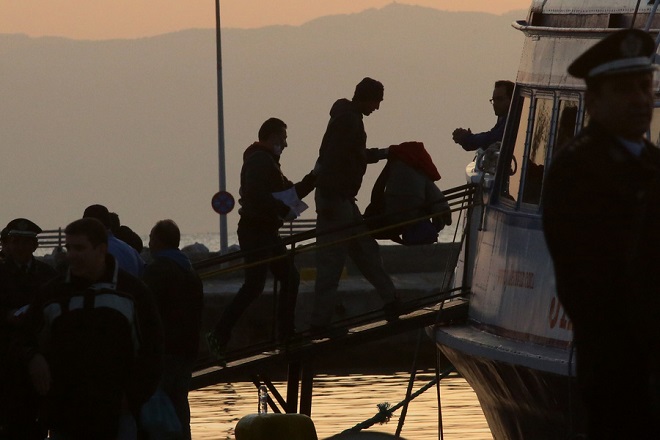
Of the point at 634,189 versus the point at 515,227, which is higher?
the point at 634,189

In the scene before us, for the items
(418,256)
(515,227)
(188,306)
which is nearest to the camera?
(188,306)

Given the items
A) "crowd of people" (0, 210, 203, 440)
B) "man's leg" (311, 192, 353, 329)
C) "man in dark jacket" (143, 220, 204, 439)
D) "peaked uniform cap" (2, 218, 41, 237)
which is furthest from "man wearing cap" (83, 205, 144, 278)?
"man's leg" (311, 192, 353, 329)

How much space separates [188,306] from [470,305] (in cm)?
274

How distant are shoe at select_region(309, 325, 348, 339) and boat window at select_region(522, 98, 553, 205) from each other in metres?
2.66

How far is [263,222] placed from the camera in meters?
14.0

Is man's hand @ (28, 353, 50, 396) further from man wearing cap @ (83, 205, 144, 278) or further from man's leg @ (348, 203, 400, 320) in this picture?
man's leg @ (348, 203, 400, 320)

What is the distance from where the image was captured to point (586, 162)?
507 cm

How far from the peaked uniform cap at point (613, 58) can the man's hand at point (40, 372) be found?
3784 millimetres

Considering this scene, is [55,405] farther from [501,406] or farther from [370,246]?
[370,246]

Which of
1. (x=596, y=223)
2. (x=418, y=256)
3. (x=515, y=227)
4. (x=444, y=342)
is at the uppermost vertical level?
(x=596, y=223)

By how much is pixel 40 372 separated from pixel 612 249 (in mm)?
3975

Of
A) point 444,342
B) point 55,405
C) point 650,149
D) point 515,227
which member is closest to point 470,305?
point 444,342

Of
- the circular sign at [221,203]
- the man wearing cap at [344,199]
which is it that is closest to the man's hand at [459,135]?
the man wearing cap at [344,199]

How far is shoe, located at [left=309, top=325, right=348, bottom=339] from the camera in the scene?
14.4 metres
